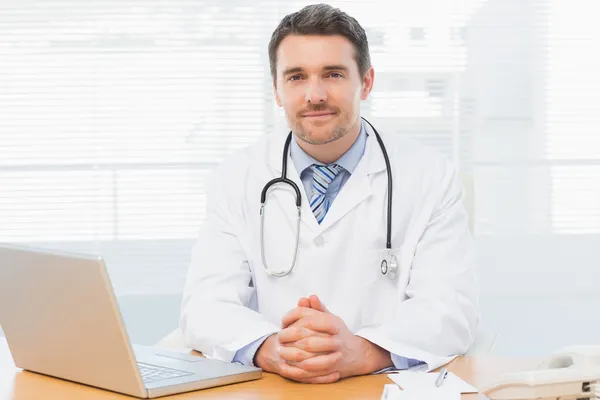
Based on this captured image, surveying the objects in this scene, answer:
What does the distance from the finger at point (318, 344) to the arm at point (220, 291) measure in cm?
14

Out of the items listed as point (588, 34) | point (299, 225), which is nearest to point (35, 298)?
point (299, 225)

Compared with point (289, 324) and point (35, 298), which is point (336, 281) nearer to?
point (289, 324)

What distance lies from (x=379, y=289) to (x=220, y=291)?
358mm

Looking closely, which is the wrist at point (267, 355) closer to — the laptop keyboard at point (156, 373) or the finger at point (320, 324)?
the finger at point (320, 324)

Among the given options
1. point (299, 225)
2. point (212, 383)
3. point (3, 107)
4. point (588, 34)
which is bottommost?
point (212, 383)

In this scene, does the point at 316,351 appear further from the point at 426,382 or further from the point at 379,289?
the point at 379,289

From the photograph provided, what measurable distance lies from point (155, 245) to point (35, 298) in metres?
2.94

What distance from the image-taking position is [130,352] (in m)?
1.18

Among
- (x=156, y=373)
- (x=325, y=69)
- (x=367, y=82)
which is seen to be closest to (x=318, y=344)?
(x=156, y=373)

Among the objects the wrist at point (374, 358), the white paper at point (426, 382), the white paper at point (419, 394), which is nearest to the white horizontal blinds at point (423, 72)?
the wrist at point (374, 358)

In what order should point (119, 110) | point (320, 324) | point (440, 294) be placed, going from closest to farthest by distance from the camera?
point (320, 324) → point (440, 294) → point (119, 110)

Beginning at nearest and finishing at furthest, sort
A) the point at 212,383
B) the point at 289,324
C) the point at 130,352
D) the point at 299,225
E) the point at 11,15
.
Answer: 1. the point at 130,352
2. the point at 212,383
3. the point at 289,324
4. the point at 299,225
5. the point at 11,15

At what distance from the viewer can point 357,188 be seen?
1836 millimetres

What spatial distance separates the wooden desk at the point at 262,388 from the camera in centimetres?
A: 127
